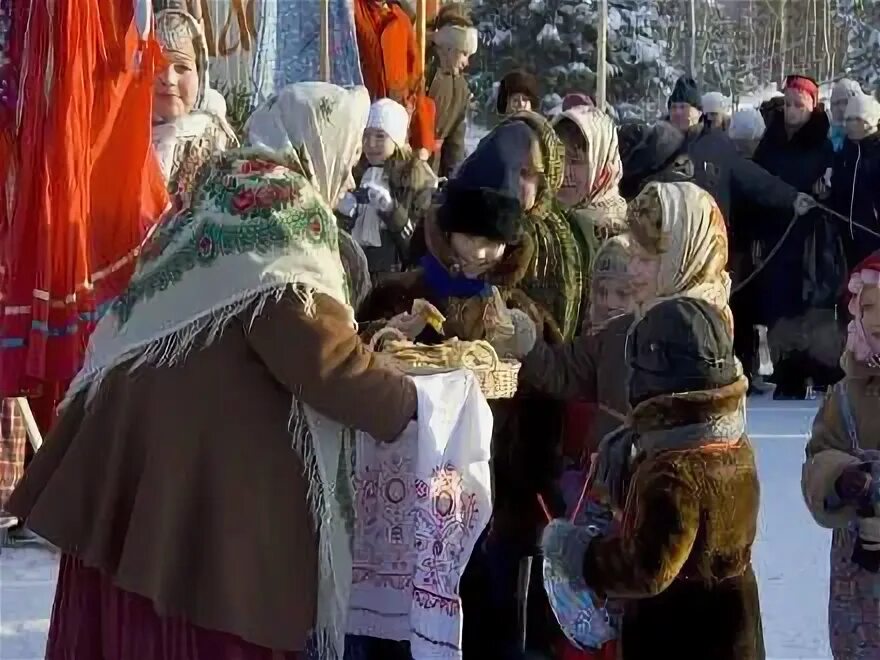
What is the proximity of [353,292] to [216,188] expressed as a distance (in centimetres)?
96

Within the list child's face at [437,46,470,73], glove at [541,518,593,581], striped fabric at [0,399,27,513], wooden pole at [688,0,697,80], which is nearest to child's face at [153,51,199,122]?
striped fabric at [0,399,27,513]

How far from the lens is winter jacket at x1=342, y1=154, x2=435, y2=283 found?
608 centimetres

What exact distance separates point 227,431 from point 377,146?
3677 mm

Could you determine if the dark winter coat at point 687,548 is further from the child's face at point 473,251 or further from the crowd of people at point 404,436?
the child's face at point 473,251

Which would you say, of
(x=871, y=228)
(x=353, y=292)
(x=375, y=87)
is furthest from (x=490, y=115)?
(x=353, y=292)

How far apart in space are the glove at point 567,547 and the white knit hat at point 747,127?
20.8ft

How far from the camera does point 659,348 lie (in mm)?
2504

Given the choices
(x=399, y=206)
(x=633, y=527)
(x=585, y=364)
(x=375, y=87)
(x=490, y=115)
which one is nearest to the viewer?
(x=633, y=527)

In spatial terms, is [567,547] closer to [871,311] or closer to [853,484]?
[853,484]

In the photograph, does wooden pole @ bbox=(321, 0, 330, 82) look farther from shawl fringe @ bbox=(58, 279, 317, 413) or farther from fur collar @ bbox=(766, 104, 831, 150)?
shawl fringe @ bbox=(58, 279, 317, 413)

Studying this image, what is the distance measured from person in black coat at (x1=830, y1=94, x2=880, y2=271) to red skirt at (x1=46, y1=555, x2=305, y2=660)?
5497mm

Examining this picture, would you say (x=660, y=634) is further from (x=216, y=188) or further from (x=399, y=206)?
(x=399, y=206)

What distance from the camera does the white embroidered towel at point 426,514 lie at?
8.89ft

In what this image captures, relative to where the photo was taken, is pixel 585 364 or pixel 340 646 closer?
pixel 340 646
